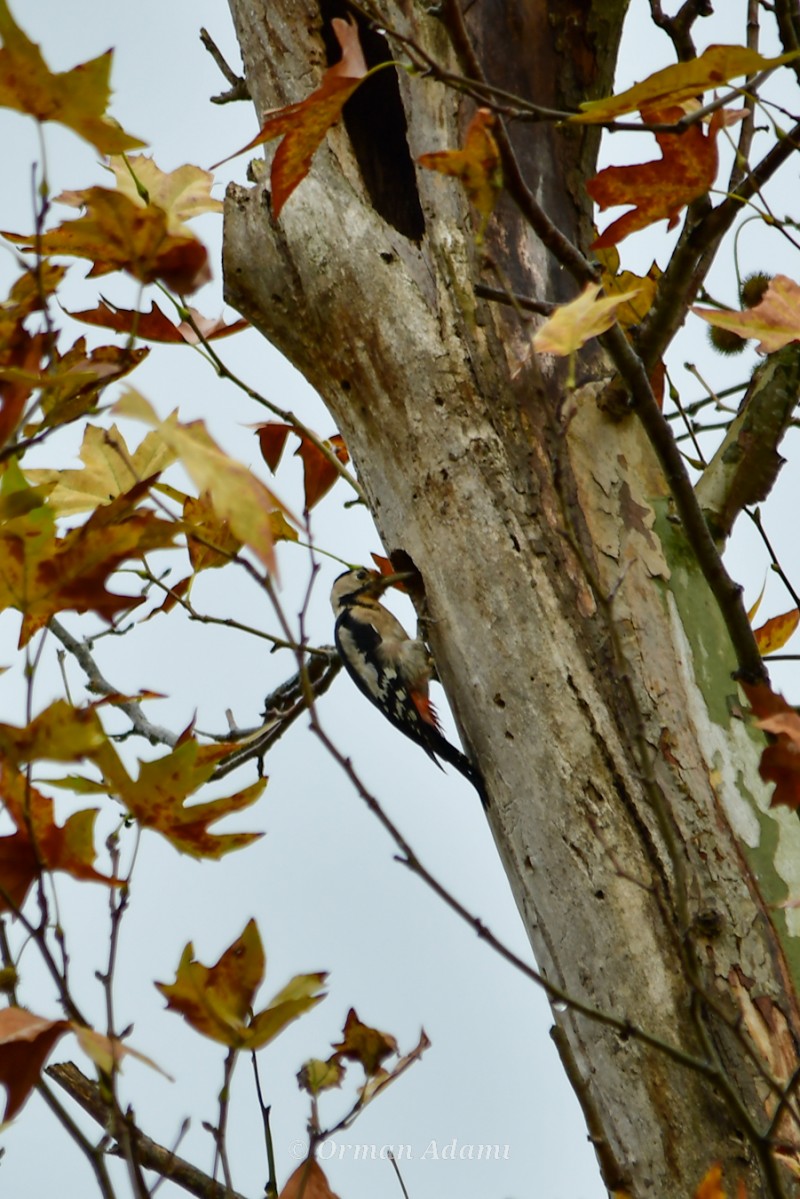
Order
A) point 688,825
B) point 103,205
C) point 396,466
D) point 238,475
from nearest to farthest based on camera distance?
point 238,475, point 103,205, point 688,825, point 396,466

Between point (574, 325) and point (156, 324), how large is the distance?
4.18 feet

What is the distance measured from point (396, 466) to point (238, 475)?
5.54ft

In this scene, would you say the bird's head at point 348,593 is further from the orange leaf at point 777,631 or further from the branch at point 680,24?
the branch at point 680,24

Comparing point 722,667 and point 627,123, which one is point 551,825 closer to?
point 722,667

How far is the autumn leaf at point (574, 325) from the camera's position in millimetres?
1463

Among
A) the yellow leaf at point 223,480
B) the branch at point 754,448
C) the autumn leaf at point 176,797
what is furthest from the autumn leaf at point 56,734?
the branch at point 754,448

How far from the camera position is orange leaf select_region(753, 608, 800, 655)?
2711 millimetres

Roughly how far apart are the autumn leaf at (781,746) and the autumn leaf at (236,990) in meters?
0.64

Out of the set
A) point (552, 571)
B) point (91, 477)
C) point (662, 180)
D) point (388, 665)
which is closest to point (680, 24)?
point (662, 180)

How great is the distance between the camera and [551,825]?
2.32 m

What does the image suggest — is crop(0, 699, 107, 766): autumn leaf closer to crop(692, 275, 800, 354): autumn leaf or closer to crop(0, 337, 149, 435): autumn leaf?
crop(0, 337, 149, 435): autumn leaf

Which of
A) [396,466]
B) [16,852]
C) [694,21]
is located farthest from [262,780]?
[694,21]

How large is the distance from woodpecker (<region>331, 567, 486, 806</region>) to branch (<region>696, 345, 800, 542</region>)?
1606 mm

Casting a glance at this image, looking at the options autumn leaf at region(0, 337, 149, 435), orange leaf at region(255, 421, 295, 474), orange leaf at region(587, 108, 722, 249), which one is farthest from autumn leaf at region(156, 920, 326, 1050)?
orange leaf at region(255, 421, 295, 474)
